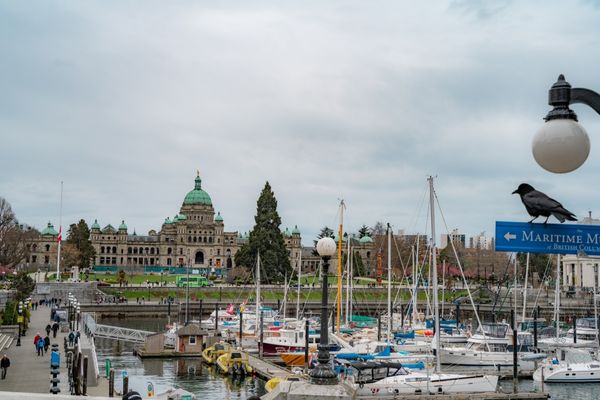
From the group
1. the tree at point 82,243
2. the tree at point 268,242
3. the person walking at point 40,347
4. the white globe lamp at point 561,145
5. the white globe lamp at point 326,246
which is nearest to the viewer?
the white globe lamp at point 561,145

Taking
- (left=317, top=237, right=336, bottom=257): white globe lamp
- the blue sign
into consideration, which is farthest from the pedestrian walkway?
the blue sign

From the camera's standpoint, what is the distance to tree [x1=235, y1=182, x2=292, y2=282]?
12025 centimetres

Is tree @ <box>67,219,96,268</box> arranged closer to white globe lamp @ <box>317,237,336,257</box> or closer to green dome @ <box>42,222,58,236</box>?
green dome @ <box>42,222,58,236</box>

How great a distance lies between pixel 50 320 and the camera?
68875mm

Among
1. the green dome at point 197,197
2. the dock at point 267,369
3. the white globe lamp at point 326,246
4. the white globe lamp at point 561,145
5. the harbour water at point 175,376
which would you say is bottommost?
the harbour water at point 175,376

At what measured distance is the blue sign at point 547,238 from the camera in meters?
6.38

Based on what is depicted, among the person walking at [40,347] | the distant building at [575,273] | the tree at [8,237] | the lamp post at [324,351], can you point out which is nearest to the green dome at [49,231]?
the tree at [8,237]

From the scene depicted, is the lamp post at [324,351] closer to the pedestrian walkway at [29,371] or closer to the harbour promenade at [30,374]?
the harbour promenade at [30,374]

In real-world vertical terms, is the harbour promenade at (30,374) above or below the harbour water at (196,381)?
above

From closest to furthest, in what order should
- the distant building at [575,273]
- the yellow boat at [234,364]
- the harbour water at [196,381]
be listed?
the harbour water at [196,381]
the yellow boat at [234,364]
the distant building at [575,273]

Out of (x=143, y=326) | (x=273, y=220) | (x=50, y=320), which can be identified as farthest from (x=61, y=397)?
(x=273, y=220)

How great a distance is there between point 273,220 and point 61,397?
114 metres

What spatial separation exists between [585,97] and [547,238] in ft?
4.35

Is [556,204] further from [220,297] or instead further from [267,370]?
[220,297]
